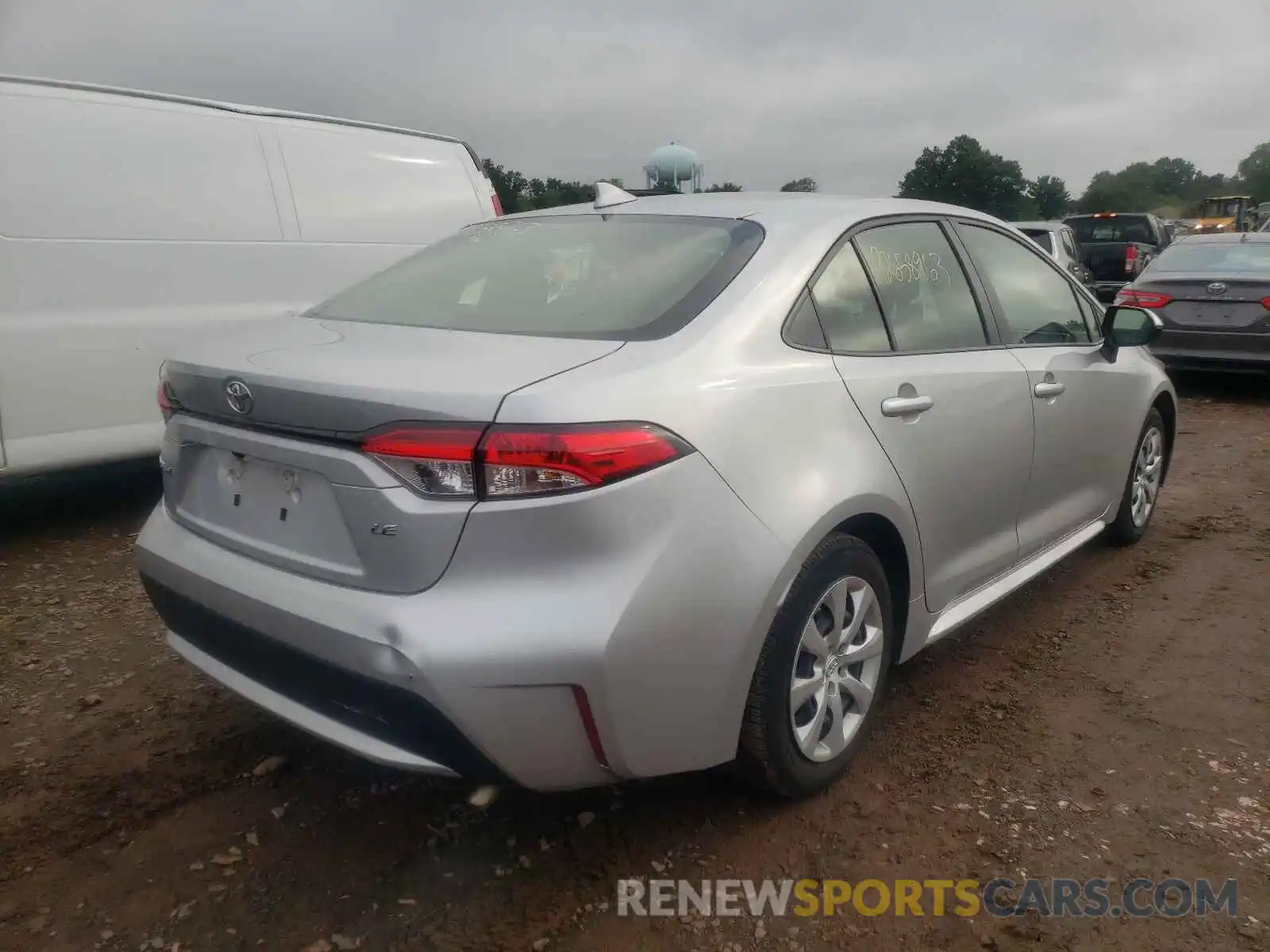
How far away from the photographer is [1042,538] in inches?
141

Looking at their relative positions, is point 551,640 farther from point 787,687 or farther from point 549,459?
point 787,687

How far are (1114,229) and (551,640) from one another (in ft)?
55.2

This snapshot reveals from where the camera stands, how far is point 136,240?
465 centimetres

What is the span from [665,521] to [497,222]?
1.69m

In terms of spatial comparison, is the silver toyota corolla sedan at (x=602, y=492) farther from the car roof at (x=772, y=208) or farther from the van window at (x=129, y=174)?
the van window at (x=129, y=174)

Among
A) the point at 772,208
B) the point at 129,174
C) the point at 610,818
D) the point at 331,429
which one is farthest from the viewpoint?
the point at 129,174

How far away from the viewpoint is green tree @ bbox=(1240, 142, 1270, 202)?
82.2m

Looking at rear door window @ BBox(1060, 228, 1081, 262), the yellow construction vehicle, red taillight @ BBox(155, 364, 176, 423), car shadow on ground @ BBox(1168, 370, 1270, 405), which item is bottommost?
car shadow on ground @ BBox(1168, 370, 1270, 405)

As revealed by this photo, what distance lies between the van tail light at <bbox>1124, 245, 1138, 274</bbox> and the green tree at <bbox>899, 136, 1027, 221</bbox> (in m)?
46.8

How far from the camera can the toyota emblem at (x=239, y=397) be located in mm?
2225

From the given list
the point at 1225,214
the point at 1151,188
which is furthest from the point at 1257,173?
the point at 1225,214

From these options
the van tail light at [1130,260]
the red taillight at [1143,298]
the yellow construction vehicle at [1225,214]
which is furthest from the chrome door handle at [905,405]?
the yellow construction vehicle at [1225,214]

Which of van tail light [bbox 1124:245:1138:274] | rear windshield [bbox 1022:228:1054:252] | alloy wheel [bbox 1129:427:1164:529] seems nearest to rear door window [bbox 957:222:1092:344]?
alloy wheel [bbox 1129:427:1164:529]

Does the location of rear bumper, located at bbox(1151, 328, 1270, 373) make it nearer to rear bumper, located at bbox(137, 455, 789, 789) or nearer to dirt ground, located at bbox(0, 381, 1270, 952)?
dirt ground, located at bbox(0, 381, 1270, 952)
